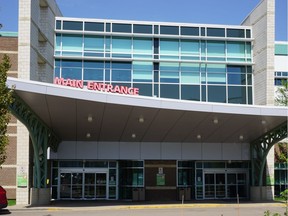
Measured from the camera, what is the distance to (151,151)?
3347cm

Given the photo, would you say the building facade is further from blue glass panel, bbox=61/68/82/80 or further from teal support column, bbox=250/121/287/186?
teal support column, bbox=250/121/287/186

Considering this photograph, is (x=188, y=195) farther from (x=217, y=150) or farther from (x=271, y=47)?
(x=271, y=47)

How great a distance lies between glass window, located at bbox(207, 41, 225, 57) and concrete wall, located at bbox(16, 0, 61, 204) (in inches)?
496

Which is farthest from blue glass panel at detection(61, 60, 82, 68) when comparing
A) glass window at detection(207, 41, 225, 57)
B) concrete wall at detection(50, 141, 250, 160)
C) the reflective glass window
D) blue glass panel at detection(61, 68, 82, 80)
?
glass window at detection(207, 41, 225, 57)

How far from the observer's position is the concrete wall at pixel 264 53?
36.1m

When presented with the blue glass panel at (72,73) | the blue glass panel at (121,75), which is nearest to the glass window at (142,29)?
the blue glass panel at (121,75)

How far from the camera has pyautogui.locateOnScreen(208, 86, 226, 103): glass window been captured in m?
37.5

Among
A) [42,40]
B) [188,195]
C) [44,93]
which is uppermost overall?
[42,40]

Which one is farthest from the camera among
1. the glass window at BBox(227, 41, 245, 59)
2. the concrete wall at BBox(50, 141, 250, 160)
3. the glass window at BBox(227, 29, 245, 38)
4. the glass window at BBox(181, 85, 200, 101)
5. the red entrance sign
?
the glass window at BBox(227, 29, 245, 38)

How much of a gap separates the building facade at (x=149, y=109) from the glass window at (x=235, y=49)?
0.30ft

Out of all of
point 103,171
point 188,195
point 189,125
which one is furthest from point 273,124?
point 103,171

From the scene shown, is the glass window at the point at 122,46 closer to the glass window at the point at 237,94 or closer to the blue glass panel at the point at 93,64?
the blue glass panel at the point at 93,64

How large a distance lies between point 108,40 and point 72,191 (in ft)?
39.7

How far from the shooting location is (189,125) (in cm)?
2859
